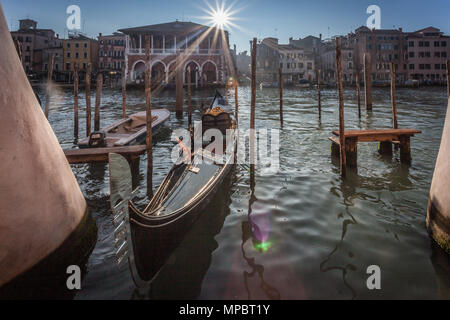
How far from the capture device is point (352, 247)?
149 inches

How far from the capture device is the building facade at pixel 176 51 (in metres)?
35.8

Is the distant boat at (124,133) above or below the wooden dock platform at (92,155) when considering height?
above

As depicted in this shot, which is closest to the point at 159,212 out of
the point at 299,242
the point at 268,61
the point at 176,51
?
the point at 299,242

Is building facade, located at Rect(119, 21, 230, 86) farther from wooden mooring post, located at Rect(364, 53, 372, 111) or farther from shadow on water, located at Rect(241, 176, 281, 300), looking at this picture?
shadow on water, located at Rect(241, 176, 281, 300)

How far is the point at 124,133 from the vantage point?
10.3 meters

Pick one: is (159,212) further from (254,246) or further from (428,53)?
(428,53)

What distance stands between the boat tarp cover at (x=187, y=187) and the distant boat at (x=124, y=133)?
11.0 ft

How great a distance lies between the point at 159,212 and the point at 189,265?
0.79 metres

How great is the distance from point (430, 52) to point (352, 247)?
2357 inches

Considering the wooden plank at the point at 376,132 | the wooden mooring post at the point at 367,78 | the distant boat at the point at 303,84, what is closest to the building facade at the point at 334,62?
the distant boat at the point at 303,84

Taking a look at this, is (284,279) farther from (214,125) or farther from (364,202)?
(214,125)

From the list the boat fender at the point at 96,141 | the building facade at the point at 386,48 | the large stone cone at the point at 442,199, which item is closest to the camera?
the large stone cone at the point at 442,199

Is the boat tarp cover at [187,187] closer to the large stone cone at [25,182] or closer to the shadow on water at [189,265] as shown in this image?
the shadow on water at [189,265]

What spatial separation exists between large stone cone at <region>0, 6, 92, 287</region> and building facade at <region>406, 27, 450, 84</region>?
197ft
